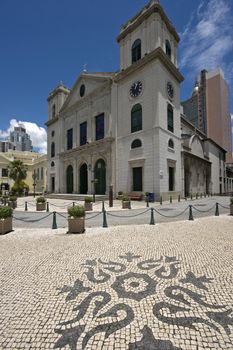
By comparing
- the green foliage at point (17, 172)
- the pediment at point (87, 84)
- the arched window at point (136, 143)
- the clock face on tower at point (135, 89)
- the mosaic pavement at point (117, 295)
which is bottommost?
the mosaic pavement at point (117, 295)

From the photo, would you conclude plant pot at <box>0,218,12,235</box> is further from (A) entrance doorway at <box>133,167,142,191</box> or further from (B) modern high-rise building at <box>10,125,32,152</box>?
(B) modern high-rise building at <box>10,125,32,152</box>

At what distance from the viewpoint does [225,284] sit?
388cm

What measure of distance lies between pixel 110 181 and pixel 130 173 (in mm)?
3568

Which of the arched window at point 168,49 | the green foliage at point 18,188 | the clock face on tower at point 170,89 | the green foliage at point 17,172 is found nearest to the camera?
the clock face on tower at point 170,89

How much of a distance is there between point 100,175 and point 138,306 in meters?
25.9

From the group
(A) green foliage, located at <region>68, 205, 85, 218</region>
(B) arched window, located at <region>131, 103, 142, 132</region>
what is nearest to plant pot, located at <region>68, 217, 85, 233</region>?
(A) green foliage, located at <region>68, 205, 85, 218</region>

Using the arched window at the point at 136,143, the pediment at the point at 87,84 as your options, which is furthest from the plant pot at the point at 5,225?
the pediment at the point at 87,84

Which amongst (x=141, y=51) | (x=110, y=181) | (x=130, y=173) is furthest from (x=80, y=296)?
(x=141, y=51)

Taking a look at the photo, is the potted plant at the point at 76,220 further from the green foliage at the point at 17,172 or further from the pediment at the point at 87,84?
the green foliage at the point at 17,172

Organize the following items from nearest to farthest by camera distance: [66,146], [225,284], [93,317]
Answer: [93,317] < [225,284] < [66,146]

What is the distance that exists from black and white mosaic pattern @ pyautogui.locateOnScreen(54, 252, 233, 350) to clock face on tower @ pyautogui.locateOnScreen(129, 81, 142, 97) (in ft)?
80.8

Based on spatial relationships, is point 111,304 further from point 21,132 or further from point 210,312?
point 21,132

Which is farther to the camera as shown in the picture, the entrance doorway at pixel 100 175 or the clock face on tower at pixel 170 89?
the entrance doorway at pixel 100 175

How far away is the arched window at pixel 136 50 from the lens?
1042 inches
